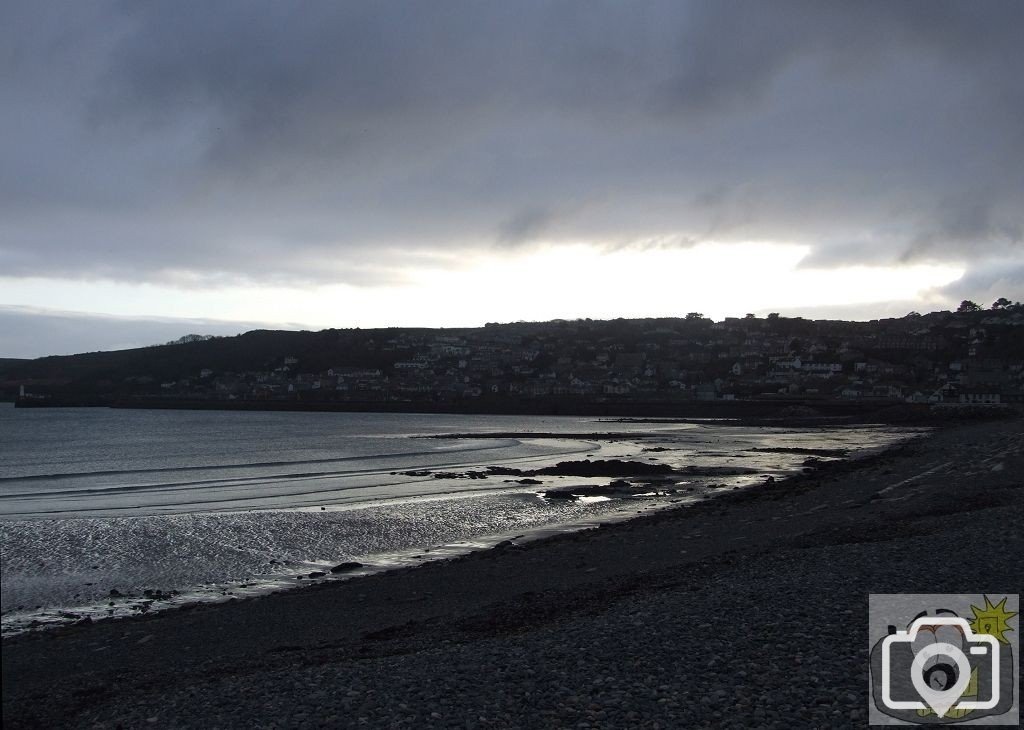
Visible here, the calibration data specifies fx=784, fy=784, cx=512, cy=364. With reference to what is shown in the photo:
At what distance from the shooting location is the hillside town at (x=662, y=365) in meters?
122

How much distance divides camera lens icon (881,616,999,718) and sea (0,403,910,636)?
27.9 ft

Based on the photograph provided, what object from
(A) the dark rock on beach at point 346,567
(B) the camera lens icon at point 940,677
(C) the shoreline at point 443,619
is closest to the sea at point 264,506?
(A) the dark rock on beach at point 346,567

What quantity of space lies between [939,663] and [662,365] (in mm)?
138170

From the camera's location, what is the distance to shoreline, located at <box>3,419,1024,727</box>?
25.5 ft

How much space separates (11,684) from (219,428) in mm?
69564

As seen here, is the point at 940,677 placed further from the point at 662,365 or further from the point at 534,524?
the point at 662,365

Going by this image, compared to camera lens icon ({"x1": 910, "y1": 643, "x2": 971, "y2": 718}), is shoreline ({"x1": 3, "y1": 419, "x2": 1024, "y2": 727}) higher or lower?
lower

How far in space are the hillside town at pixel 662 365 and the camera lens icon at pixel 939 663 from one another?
350 feet

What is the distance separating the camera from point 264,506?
26.0 meters

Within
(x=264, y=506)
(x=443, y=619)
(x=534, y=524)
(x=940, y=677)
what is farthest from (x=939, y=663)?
(x=264, y=506)

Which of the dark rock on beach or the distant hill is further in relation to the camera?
the distant hill

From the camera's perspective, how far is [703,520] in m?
21.4

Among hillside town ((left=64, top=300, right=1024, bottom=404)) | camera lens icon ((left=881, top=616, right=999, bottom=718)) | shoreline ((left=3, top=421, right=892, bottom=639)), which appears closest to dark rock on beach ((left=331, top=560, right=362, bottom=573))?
shoreline ((left=3, top=421, right=892, bottom=639))

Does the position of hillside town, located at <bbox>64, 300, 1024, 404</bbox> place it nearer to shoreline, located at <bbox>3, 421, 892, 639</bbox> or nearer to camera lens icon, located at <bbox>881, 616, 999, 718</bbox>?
shoreline, located at <bbox>3, 421, 892, 639</bbox>
